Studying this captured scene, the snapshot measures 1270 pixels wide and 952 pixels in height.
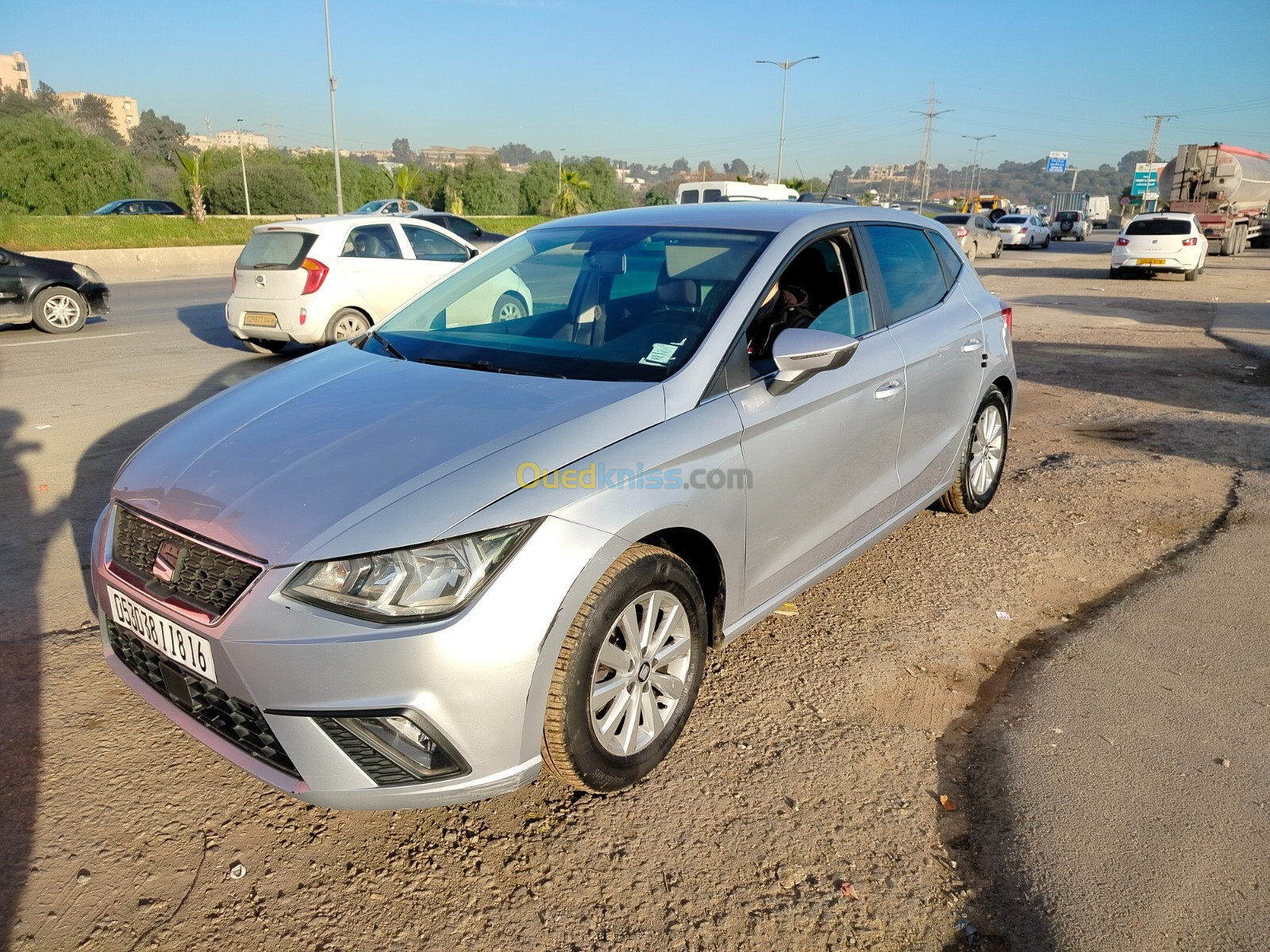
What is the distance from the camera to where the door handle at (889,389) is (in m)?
3.75

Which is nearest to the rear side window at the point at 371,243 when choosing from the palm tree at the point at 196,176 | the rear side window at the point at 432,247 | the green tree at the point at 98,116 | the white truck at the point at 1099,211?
the rear side window at the point at 432,247

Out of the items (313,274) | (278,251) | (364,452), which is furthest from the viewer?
(278,251)

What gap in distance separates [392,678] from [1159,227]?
81.0 ft

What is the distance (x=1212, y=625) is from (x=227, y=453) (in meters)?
4.04

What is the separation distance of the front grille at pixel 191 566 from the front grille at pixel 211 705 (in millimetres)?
219

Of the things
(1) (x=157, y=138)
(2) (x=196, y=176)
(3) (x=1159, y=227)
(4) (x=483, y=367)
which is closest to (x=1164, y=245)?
(3) (x=1159, y=227)

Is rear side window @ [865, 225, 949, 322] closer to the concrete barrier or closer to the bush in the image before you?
the concrete barrier

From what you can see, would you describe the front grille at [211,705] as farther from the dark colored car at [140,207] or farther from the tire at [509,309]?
the dark colored car at [140,207]

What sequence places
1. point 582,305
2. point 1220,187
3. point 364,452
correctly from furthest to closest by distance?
point 1220,187 → point 582,305 → point 364,452

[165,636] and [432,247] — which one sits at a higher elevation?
[432,247]

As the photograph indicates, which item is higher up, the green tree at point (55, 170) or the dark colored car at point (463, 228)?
the green tree at point (55, 170)

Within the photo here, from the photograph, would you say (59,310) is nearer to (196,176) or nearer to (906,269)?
(906,269)

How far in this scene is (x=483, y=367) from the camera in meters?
3.23

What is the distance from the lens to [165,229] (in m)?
28.1
